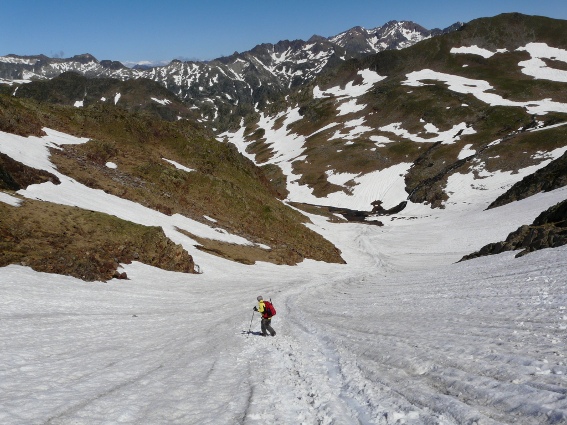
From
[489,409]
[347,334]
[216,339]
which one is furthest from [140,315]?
[489,409]

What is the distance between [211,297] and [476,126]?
135 m

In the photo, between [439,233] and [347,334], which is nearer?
[347,334]

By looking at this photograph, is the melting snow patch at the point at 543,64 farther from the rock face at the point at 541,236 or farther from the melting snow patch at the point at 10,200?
the melting snow patch at the point at 10,200

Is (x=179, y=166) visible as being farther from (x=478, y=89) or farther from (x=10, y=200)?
(x=478, y=89)

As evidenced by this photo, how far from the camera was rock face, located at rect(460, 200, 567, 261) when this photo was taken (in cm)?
2875

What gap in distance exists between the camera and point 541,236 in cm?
3000

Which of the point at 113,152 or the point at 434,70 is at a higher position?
the point at 434,70

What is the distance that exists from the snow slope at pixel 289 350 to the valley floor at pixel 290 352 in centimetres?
6

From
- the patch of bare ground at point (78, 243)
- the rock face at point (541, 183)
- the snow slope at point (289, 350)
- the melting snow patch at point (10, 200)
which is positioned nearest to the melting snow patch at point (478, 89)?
the rock face at point (541, 183)

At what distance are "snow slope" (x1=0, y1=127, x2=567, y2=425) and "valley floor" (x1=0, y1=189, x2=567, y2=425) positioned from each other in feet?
0.19

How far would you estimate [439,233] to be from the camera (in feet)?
223

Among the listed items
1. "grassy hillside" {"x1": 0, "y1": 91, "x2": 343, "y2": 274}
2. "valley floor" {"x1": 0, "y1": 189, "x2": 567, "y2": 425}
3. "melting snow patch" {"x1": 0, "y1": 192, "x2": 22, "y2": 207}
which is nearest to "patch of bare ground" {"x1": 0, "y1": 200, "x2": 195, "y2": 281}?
"melting snow patch" {"x1": 0, "y1": 192, "x2": 22, "y2": 207}

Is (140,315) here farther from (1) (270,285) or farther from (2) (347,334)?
(1) (270,285)

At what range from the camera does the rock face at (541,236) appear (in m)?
28.7
